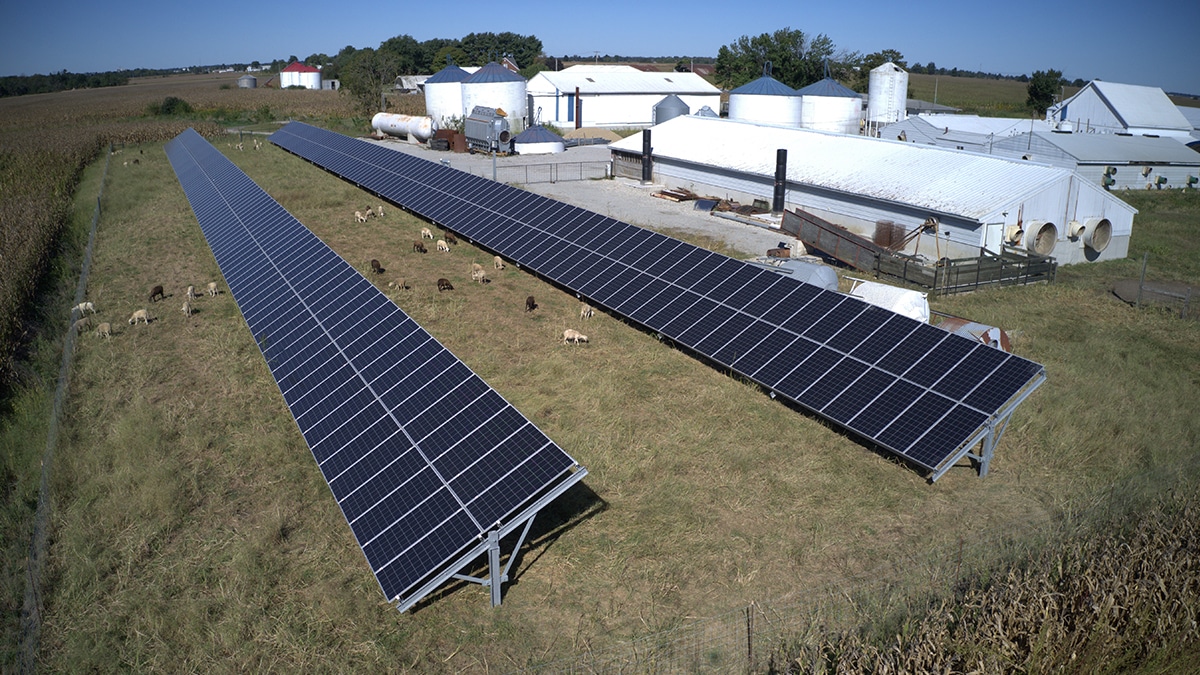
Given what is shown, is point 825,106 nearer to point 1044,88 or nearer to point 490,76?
point 490,76

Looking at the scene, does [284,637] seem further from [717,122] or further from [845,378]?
[717,122]

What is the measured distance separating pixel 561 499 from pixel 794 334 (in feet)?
26.0

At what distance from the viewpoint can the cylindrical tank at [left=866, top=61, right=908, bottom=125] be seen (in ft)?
254

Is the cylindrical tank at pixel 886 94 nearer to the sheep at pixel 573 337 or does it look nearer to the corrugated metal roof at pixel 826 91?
the corrugated metal roof at pixel 826 91

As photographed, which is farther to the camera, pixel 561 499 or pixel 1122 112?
pixel 1122 112

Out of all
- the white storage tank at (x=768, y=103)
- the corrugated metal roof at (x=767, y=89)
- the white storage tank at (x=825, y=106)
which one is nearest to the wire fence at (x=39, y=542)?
the white storage tank at (x=768, y=103)

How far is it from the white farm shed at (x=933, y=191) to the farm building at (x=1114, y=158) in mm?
18250

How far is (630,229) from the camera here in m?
27.8

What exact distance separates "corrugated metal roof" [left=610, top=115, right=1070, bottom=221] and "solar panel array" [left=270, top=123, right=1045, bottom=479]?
14.1 metres

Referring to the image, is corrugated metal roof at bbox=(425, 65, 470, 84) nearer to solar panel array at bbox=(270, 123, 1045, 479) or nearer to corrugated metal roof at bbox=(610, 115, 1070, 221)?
corrugated metal roof at bbox=(610, 115, 1070, 221)

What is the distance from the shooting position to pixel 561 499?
14.6m

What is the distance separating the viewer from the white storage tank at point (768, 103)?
223 feet

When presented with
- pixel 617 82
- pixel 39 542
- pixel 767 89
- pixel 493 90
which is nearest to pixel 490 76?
pixel 493 90

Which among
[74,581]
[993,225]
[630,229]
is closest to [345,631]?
[74,581]
